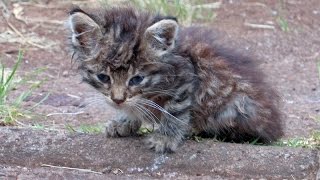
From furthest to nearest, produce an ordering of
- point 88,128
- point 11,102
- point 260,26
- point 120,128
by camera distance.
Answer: point 260,26 < point 11,102 < point 88,128 < point 120,128

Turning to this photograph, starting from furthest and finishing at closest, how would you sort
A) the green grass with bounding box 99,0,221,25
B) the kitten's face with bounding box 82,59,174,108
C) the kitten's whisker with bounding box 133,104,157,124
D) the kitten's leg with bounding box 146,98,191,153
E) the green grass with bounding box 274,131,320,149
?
1. the green grass with bounding box 99,0,221,25
2. the green grass with bounding box 274,131,320,149
3. the kitten's leg with bounding box 146,98,191,153
4. the kitten's whisker with bounding box 133,104,157,124
5. the kitten's face with bounding box 82,59,174,108

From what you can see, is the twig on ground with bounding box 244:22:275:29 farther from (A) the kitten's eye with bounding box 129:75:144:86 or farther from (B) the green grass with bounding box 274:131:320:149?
(A) the kitten's eye with bounding box 129:75:144:86

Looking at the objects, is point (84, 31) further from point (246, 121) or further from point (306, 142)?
point (306, 142)

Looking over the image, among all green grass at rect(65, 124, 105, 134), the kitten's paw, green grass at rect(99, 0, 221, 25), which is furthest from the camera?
green grass at rect(99, 0, 221, 25)

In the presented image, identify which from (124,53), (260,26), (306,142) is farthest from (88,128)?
(260,26)

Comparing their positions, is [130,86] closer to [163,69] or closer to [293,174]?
[163,69]

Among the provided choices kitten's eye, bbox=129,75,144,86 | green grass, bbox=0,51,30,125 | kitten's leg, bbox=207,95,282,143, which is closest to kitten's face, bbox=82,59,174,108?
kitten's eye, bbox=129,75,144,86

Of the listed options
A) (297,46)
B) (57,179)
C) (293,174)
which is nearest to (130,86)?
(57,179)
